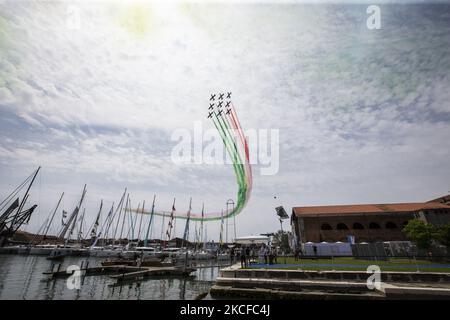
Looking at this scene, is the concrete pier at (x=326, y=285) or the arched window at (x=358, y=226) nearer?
the concrete pier at (x=326, y=285)

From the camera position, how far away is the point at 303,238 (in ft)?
174

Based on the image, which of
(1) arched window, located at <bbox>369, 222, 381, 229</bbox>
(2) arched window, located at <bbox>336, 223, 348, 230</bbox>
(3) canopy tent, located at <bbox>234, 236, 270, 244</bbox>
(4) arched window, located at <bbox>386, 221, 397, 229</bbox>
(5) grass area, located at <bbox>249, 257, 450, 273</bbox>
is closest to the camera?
(5) grass area, located at <bbox>249, 257, 450, 273</bbox>

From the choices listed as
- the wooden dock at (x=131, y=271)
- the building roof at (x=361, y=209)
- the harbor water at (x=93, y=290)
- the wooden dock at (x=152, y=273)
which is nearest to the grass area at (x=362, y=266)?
the harbor water at (x=93, y=290)

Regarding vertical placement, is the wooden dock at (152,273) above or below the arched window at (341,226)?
below

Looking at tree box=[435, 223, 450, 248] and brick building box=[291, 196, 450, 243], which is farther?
brick building box=[291, 196, 450, 243]

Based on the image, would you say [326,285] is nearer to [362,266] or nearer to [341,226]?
[362,266]

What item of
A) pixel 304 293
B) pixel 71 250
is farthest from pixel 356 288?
pixel 71 250

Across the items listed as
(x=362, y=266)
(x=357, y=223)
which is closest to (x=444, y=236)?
(x=357, y=223)

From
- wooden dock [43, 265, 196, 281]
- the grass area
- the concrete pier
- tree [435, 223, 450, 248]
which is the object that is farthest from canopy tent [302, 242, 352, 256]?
the concrete pier

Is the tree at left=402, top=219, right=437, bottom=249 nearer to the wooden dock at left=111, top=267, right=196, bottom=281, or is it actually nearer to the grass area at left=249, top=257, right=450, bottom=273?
the grass area at left=249, top=257, right=450, bottom=273

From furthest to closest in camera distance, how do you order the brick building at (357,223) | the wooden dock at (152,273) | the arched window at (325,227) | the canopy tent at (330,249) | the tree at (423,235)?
the arched window at (325,227)
the brick building at (357,223)
the canopy tent at (330,249)
the tree at (423,235)
the wooden dock at (152,273)

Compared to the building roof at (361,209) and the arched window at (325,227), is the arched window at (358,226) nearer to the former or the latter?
the building roof at (361,209)

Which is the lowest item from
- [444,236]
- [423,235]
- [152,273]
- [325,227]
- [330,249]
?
[152,273]
